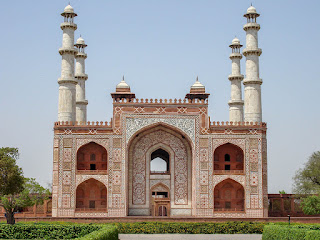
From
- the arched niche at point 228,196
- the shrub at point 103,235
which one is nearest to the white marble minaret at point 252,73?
the arched niche at point 228,196

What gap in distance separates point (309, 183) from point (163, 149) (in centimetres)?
865

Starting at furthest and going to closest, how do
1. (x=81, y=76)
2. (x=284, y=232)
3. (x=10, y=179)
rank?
(x=81, y=76)
(x=10, y=179)
(x=284, y=232)

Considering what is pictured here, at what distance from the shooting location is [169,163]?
32.9m

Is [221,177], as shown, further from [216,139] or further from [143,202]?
[143,202]

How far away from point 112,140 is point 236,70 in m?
10.6

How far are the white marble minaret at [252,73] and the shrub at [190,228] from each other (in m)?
7.69

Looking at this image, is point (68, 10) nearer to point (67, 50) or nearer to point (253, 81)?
point (67, 50)

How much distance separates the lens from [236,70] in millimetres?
37812

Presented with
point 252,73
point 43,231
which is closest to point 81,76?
point 252,73

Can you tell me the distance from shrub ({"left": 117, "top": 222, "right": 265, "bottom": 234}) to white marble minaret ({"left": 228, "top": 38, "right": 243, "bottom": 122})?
40.2 feet

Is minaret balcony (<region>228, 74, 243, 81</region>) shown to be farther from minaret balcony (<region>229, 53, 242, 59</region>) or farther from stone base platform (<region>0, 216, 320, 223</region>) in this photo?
stone base platform (<region>0, 216, 320, 223</region>)

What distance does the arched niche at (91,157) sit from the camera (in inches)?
1271

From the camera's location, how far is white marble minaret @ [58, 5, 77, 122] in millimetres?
32000

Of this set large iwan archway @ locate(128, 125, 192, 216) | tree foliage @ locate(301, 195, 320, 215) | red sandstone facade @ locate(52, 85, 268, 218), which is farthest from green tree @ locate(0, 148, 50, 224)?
tree foliage @ locate(301, 195, 320, 215)
